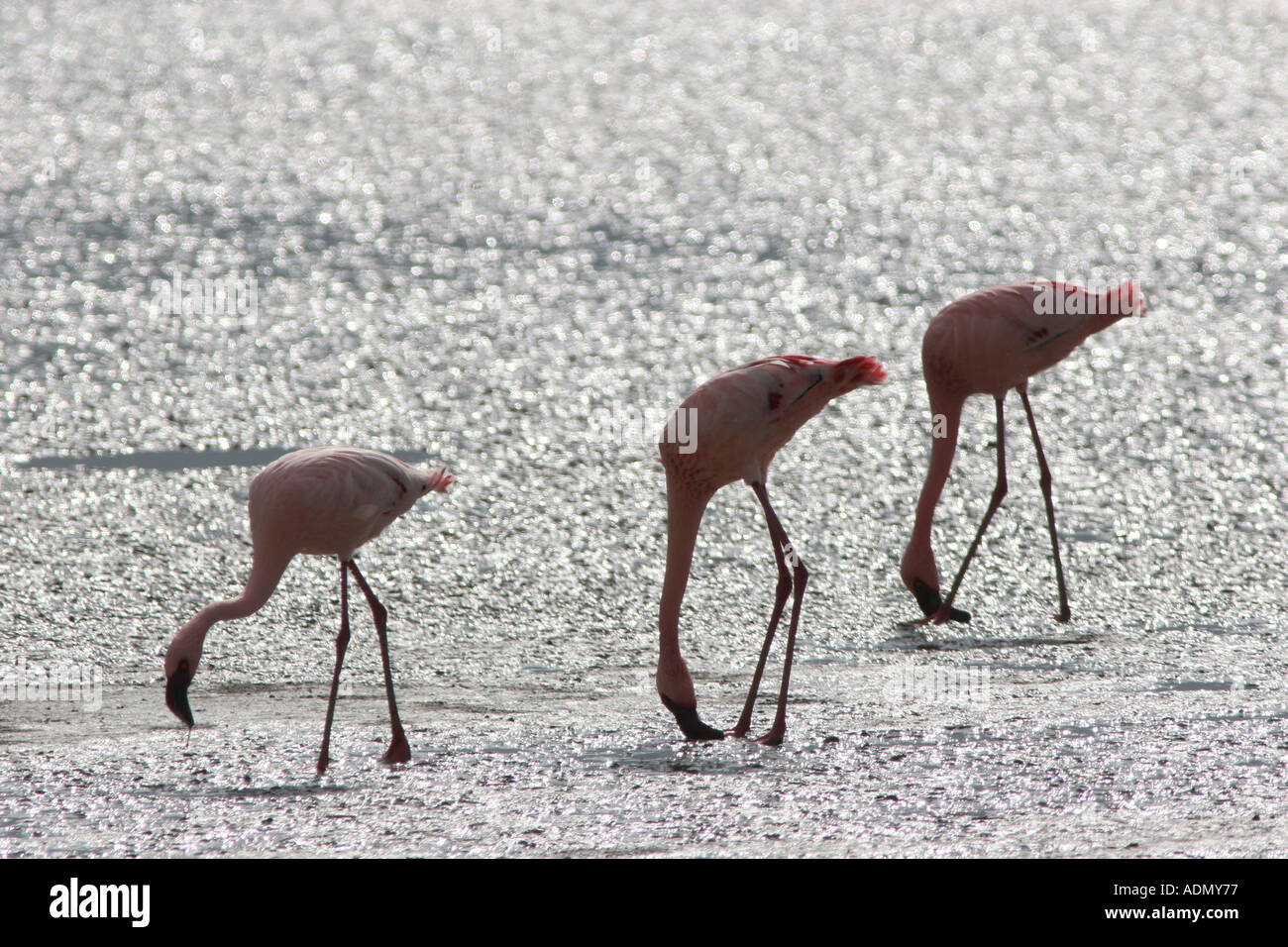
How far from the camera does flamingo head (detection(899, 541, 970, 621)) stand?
516cm

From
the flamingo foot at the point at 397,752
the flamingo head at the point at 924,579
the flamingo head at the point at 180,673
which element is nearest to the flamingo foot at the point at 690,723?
the flamingo foot at the point at 397,752

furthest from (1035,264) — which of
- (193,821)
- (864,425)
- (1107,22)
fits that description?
(1107,22)

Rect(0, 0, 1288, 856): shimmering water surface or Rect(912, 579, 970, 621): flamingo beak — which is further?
Rect(912, 579, 970, 621): flamingo beak

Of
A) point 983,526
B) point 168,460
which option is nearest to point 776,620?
point 983,526

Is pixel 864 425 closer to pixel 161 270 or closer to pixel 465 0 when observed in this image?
pixel 161 270

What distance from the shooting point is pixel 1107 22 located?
17969 millimetres

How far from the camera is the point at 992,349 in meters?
5.37

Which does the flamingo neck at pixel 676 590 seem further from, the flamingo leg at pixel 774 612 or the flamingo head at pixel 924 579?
the flamingo head at pixel 924 579

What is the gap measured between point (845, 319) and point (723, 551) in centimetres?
305

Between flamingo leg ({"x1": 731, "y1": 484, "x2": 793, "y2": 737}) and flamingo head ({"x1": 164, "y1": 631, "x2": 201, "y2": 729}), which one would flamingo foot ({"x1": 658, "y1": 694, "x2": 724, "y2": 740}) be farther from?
flamingo head ({"x1": 164, "y1": 631, "x2": 201, "y2": 729})

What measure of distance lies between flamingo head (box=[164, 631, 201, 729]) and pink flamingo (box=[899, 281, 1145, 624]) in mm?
2359

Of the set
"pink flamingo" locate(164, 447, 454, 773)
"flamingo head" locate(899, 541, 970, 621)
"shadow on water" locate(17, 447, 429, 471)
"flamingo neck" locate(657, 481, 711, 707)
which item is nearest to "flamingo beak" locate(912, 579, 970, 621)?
"flamingo head" locate(899, 541, 970, 621)

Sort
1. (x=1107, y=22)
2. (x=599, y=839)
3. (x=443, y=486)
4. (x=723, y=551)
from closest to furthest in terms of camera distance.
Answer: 1. (x=599, y=839)
2. (x=443, y=486)
3. (x=723, y=551)
4. (x=1107, y=22)

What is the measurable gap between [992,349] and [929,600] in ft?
2.82
